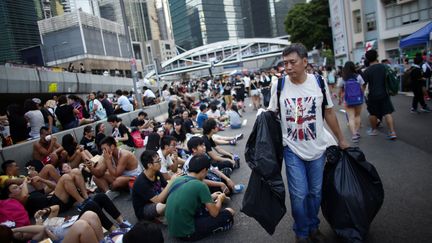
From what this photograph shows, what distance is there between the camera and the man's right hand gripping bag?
263cm

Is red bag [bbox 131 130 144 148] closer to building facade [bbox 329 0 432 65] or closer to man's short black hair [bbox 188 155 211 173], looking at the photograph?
man's short black hair [bbox 188 155 211 173]

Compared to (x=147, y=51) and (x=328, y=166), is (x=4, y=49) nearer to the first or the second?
(x=328, y=166)

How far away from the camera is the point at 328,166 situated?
9.59ft

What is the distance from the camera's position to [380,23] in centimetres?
2572

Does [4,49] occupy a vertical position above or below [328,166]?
above

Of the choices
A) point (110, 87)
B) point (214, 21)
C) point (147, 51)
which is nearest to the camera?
point (110, 87)

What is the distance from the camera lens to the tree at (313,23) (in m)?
37.5

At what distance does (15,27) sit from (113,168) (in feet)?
92.2

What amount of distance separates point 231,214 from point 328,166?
4.47ft

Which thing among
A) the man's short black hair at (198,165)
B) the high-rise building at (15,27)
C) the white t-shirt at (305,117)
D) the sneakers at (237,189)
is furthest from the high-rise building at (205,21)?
the white t-shirt at (305,117)

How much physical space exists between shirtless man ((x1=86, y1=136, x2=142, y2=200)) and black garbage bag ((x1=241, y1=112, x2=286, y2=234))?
2.95 m

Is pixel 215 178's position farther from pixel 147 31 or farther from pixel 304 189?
pixel 147 31

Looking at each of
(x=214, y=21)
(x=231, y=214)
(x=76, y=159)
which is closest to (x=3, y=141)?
(x=76, y=159)

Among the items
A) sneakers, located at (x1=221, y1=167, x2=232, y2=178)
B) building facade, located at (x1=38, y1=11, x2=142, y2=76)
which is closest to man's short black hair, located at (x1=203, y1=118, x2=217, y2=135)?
sneakers, located at (x1=221, y1=167, x2=232, y2=178)
